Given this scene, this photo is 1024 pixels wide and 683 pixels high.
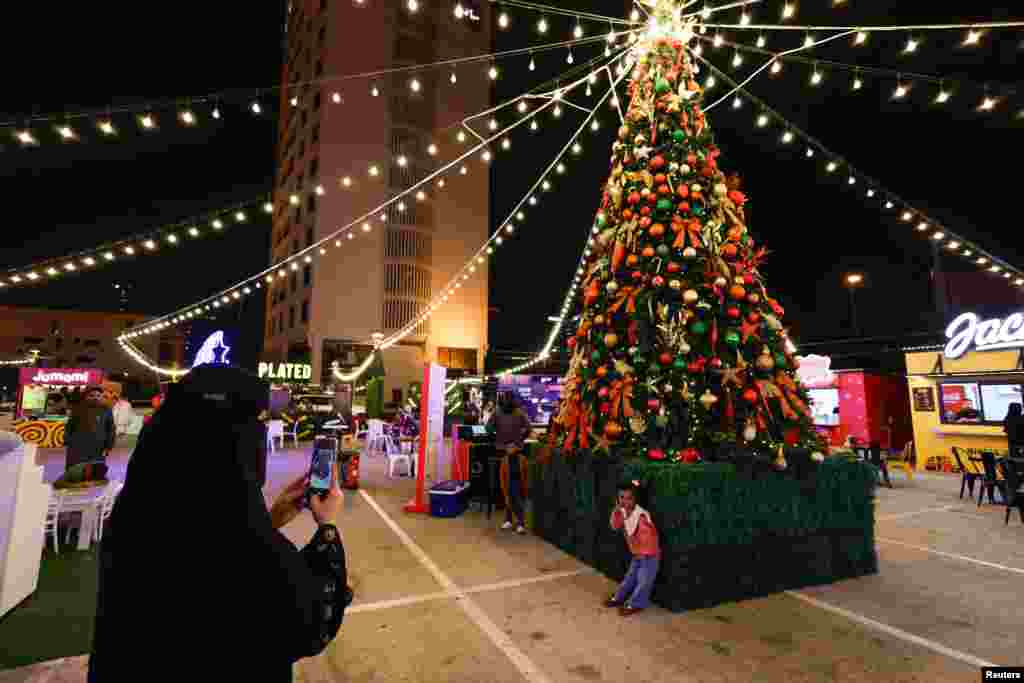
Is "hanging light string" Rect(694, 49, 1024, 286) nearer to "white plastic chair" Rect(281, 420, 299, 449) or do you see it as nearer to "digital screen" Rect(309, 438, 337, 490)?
"digital screen" Rect(309, 438, 337, 490)

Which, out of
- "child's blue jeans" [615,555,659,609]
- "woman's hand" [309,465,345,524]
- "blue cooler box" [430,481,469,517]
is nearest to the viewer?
"woman's hand" [309,465,345,524]

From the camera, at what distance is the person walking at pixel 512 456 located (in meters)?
6.25

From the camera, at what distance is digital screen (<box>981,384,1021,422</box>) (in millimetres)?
10680

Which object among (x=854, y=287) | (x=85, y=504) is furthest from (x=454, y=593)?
(x=854, y=287)

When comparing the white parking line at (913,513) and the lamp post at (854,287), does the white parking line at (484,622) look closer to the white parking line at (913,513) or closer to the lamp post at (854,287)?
the white parking line at (913,513)

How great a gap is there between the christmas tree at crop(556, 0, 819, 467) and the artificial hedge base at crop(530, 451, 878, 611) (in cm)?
29

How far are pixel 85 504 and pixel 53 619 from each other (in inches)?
80.9

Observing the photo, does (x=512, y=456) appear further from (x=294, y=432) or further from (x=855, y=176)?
(x=294, y=432)

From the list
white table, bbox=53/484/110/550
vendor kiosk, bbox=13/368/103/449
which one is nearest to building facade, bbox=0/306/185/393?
vendor kiosk, bbox=13/368/103/449

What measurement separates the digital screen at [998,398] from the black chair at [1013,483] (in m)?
4.64

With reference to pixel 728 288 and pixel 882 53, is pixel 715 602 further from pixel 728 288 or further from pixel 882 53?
pixel 882 53

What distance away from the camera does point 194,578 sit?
1.01 m

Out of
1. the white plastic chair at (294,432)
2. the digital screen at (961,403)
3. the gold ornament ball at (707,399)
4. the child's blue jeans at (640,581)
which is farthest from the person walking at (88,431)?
the digital screen at (961,403)

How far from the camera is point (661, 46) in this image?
17.5 feet
